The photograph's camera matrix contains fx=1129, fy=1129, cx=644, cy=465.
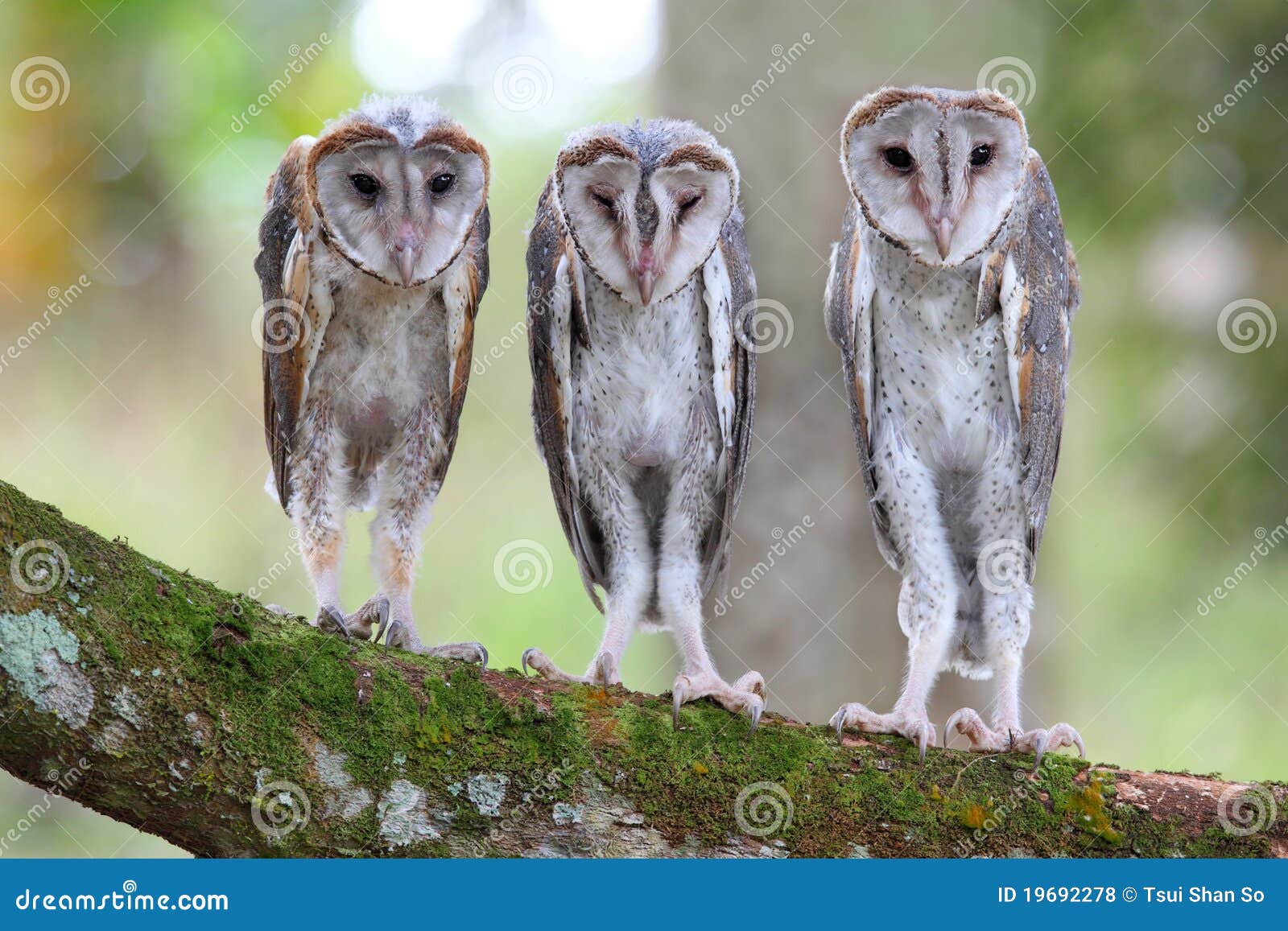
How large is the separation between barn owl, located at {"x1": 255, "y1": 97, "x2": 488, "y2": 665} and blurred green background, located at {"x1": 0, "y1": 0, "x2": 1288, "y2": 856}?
0.59 m

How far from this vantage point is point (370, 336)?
4.72 meters

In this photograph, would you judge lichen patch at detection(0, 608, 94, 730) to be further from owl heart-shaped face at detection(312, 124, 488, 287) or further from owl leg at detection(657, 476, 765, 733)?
owl leg at detection(657, 476, 765, 733)

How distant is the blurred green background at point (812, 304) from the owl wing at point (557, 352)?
3.53 ft

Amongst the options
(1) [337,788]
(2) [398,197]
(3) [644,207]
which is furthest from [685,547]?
(1) [337,788]

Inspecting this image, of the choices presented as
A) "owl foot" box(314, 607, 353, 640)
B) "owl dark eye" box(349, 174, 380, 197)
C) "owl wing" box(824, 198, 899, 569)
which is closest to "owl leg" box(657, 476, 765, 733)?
"owl wing" box(824, 198, 899, 569)

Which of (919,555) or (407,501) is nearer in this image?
(919,555)

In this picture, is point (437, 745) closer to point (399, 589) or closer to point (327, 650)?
point (327, 650)

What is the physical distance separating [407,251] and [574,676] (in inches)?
67.6

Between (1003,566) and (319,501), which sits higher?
(319,501)

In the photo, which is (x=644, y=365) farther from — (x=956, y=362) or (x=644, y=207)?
(x=956, y=362)

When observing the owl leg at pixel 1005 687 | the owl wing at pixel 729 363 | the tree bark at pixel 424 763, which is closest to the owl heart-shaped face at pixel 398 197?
the owl wing at pixel 729 363

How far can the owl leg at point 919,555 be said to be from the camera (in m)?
4.46

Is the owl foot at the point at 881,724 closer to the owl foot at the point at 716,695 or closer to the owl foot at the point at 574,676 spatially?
the owl foot at the point at 716,695

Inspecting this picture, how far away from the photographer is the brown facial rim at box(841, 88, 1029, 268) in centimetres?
415
